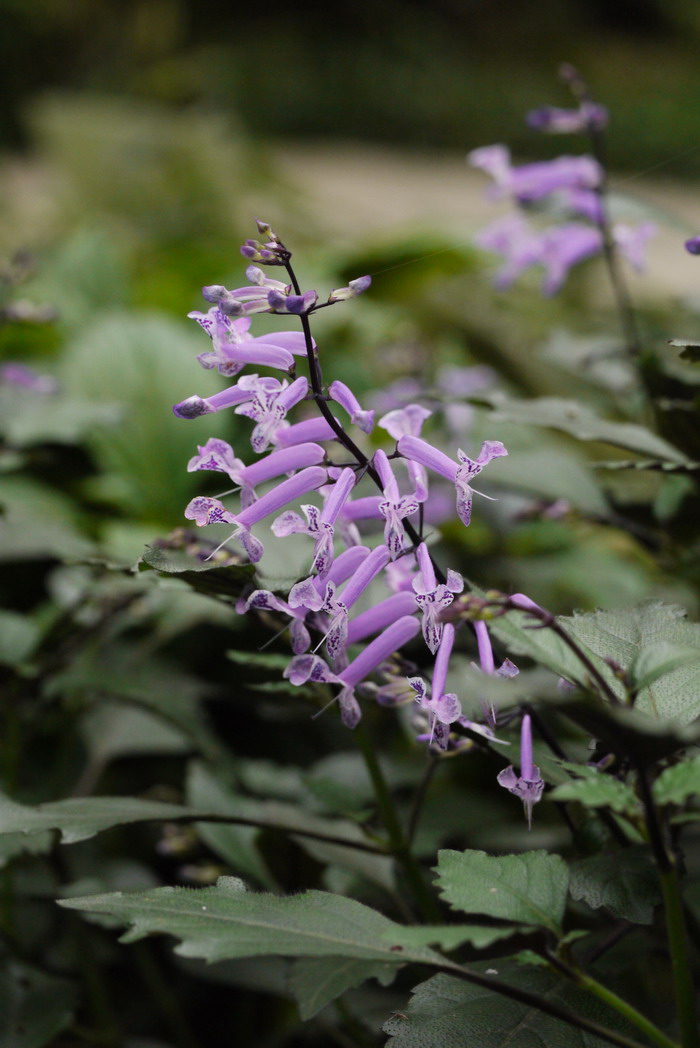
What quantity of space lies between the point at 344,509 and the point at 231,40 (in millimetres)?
13809

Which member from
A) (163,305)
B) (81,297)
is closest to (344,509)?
(163,305)

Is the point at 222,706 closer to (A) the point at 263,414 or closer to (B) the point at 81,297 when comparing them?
(A) the point at 263,414

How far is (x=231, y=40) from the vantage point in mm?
12648

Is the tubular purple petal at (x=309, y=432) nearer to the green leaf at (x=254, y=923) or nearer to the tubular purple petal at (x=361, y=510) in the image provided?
the tubular purple petal at (x=361, y=510)

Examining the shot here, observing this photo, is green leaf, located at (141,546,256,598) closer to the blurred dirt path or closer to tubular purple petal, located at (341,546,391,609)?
tubular purple petal, located at (341,546,391,609)

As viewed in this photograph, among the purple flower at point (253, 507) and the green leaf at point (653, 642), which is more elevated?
the purple flower at point (253, 507)

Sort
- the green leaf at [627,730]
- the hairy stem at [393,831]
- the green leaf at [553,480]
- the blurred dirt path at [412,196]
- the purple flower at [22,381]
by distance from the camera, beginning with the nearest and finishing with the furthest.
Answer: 1. the green leaf at [627,730]
2. the hairy stem at [393,831]
3. the green leaf at [553,480]
4. the purple flower at [22,381]
5. the blurred dirt path at [412,196]

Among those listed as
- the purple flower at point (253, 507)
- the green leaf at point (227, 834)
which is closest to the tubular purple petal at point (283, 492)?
the purple flower at point (253, 507)

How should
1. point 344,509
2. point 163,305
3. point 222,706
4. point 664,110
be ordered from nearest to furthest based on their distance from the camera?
point 344,509 < point 222,706 < point 163,305 < point 664,110

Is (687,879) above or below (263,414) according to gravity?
below

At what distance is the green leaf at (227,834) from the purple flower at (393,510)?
0.35m

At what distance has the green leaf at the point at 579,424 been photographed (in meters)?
0.67

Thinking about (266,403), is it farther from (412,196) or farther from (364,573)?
(412,196)

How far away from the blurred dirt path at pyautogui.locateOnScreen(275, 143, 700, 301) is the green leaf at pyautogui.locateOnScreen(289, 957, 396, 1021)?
199 cm
